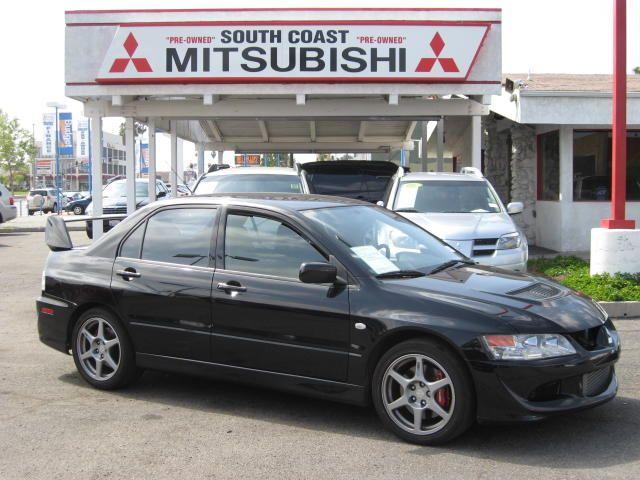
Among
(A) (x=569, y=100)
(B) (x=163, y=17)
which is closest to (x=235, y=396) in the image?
(B) (x=163, y=17)

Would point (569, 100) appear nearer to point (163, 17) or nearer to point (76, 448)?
point (163, 17)

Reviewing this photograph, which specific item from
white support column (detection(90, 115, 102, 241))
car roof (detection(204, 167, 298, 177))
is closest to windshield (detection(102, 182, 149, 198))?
white support column (detection(90, 115, 102, 241))

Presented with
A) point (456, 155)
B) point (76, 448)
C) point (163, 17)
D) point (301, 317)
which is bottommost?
point (76, 448)

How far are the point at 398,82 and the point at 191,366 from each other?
775 centimetres

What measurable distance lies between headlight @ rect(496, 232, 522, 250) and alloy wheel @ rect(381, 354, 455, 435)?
16.0 feet

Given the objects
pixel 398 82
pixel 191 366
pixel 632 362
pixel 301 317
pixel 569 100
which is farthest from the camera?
pixel 569 100

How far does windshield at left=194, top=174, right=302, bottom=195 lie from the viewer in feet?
36.3

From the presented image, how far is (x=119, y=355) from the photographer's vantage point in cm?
584

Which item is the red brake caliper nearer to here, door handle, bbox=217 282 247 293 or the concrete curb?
door handle, bbox=217 282 247 293

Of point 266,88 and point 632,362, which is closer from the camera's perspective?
point 632,362

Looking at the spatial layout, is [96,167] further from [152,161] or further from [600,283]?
[600,283]

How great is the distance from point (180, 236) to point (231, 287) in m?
0.75

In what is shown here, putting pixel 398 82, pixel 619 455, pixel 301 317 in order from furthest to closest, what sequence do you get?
pixel 398 82
pixel 301 317
pixel 619 455

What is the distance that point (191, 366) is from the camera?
5.50 metres
